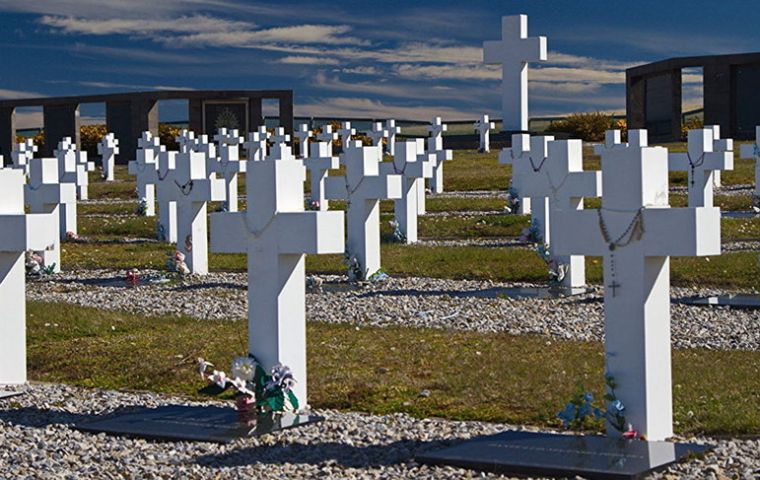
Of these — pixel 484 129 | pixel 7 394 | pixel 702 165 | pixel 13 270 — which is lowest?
pixel 7 394

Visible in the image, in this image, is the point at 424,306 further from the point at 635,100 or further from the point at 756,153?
the point at 635,100

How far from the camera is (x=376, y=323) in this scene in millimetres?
13688

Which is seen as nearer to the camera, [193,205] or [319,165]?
[193,205]

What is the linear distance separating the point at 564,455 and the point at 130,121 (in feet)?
151

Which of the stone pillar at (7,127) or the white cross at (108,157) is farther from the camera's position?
the stone pillar at (7,127)

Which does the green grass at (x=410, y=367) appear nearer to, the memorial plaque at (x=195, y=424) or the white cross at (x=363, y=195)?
the memorial plaque at (x=195, y=424)

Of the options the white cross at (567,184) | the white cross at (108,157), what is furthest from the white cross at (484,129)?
the white cross at (567,184)

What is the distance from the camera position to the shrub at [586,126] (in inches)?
1816

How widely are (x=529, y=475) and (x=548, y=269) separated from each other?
10.4 m

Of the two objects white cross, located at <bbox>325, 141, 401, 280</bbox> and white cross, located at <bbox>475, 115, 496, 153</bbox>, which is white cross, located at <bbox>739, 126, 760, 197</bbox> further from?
white cross, located at <bbox>475, 115, 496, 153</bbox>

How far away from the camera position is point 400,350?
1160 cm

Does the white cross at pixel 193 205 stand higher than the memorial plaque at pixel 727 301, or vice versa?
the white cross at pixel 193 205

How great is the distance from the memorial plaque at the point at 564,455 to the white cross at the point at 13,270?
4006 millimetres

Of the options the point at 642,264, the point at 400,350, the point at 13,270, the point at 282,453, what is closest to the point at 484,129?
the point at 400,350
